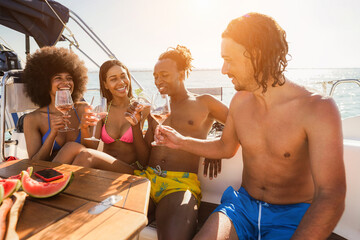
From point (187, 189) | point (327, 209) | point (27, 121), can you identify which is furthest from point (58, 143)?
point (327, 209)

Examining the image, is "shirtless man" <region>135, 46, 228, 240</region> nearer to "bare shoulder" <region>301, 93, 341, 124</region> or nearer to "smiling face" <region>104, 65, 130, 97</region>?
"smiling face" <region>104, 65, 130, 97</region>

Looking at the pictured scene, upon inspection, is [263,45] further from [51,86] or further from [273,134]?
[51,86]

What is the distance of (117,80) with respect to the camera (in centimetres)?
305

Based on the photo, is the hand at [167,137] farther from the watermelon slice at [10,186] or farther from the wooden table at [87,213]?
the watermelon slice at [10,186]

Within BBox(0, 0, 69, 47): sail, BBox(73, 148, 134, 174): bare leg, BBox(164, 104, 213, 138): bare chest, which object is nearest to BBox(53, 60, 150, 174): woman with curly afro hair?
BBox(73, 148, 134, 174): bare leg

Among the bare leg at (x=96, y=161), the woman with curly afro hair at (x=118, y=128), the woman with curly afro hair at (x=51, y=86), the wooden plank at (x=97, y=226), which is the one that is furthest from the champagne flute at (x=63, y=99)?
the wooden plank at (x=97, y=226)

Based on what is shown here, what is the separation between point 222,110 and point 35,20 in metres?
4.49

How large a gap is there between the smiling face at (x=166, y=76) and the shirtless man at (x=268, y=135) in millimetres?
1162

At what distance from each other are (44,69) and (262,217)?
10.6ft

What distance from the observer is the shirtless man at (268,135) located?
5.10ft

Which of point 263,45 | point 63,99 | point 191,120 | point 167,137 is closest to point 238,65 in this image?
point 263,45

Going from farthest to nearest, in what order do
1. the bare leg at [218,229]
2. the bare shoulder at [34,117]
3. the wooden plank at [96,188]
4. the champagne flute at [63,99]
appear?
the bare shoulder at [34,117], the champagne flute at [63,99], the bare leg at [218,229], the wooden plank at [96,188]

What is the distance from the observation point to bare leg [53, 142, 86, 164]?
2180mm

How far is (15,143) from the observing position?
12.6 ft
